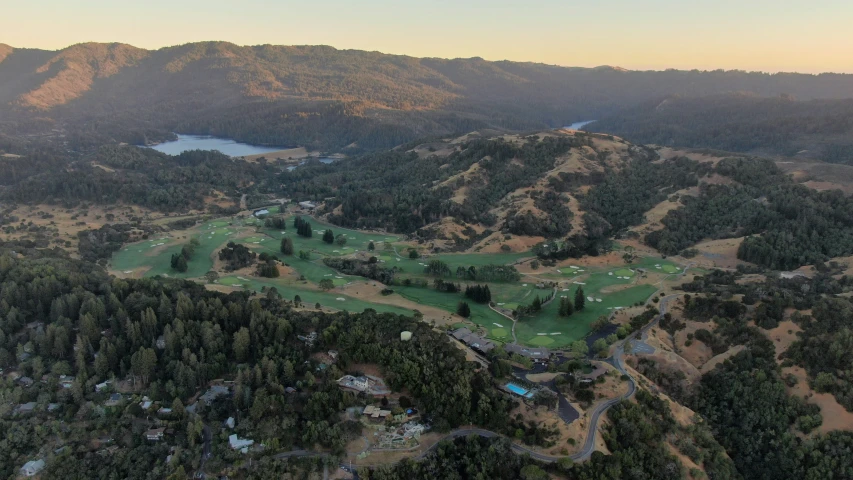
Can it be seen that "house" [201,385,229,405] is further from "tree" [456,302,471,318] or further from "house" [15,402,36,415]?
"tree" [456,302,471,318]

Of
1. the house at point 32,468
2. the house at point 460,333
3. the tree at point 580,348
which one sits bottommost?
the house at point 32,468

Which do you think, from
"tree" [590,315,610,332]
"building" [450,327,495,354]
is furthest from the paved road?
"building" [450,327,495,354]

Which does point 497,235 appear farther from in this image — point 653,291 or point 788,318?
point 788,318

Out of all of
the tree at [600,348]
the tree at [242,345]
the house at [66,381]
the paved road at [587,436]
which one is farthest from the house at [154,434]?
the tree at [600,348]

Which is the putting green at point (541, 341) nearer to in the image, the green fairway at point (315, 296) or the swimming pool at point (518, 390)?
the swimming pool at point (518, 390)

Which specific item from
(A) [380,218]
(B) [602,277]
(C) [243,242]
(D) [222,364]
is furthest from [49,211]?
(B) [602,277]
